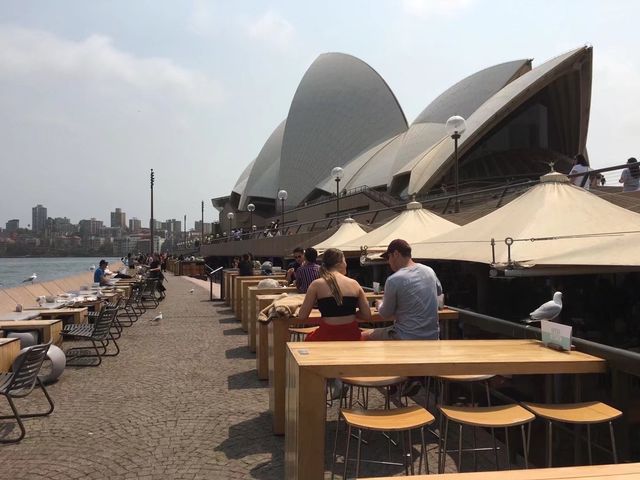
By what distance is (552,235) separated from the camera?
4.90 meters

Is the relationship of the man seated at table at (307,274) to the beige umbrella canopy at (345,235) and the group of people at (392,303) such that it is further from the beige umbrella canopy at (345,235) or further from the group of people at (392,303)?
the beige umbrella canopy at (345,235)

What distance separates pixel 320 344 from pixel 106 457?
192cm

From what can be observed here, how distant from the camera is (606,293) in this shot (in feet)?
21.5

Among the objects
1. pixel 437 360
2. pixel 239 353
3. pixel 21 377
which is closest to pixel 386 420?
pixel 437 360

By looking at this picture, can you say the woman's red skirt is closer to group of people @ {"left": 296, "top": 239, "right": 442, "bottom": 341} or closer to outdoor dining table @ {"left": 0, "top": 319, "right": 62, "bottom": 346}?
group of people @ {"left": 296, "top": 239, "right": 442, "bottom": 341}

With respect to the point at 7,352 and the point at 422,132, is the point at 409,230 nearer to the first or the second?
the point at 7,352

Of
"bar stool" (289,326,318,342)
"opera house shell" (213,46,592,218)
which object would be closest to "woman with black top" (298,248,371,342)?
"bar stool" (289,326,318,342)

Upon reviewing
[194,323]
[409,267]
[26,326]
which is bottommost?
[194,323]

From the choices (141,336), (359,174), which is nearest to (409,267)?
(141,336)

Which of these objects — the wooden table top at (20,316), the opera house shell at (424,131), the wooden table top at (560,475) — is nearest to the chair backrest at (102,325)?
the wooden table top at (20,316)

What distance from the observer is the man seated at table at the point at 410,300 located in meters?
4.07

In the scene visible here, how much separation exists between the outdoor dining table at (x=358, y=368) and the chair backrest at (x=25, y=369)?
8.70 feet

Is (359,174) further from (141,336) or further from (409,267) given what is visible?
(409,267)

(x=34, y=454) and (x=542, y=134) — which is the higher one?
(x=542, y=134)
